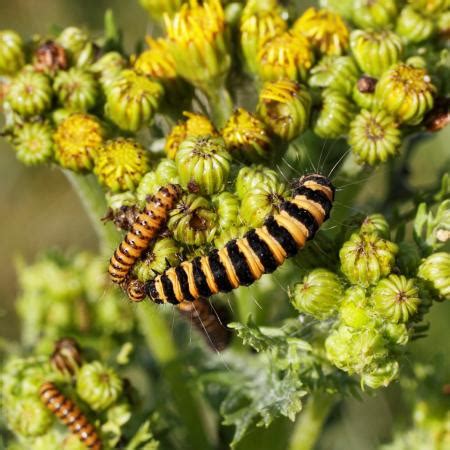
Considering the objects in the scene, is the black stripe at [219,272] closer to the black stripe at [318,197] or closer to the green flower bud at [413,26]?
the black stripe at [318,197]

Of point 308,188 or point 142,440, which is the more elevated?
point 308,188

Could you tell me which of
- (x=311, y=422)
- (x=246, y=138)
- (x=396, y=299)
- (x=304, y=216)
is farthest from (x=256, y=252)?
(x=311, y=422)

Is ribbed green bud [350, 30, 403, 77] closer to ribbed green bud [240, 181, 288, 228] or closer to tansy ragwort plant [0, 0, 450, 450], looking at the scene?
tansy ragwort plant [0, 0, 450, 450]

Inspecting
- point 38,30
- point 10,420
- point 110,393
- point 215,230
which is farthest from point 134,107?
point 38,30

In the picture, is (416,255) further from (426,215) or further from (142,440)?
(142,440)

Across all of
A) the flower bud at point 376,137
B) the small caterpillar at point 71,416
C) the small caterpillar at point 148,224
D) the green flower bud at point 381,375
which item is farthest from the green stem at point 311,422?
the small caterpillar at point 148,224

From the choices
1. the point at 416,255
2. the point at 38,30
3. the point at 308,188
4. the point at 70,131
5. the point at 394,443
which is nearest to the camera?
the point at 308,188

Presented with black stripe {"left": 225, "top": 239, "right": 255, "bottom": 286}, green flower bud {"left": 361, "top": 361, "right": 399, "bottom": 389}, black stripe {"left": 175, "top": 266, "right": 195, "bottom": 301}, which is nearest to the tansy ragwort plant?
green flower bud {"left": 361, "top": 361, "right": 399, "bottom": 389}

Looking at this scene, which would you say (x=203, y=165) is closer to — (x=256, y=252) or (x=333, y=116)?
(x=256, y=252)
